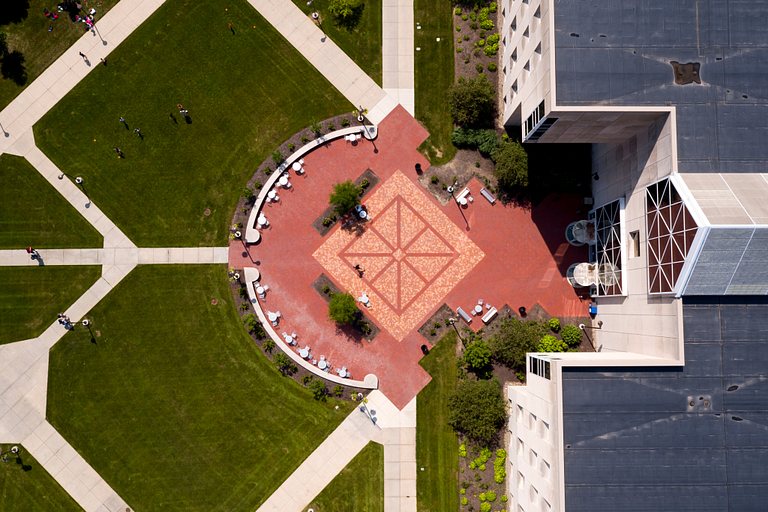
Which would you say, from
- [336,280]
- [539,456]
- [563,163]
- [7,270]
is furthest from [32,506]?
[563,163]

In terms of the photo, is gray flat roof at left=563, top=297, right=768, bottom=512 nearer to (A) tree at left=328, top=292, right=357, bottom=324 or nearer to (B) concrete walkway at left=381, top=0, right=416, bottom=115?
(A) tree at left=328, top=292, right=357, bottom=324

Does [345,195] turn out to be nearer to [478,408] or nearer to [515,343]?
[515,343]

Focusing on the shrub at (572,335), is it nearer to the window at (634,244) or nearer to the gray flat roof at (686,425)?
the window at (634,244)

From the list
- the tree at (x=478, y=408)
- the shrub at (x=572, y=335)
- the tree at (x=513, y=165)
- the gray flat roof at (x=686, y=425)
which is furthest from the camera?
the shrub at (x=572, y=335)

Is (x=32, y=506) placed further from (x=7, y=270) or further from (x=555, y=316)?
(x=555, y=316)

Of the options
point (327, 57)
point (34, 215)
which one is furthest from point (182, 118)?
point (34, 215)

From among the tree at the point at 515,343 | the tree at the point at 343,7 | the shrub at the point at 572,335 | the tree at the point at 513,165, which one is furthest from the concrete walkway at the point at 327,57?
the shrub at the point at 572,335
